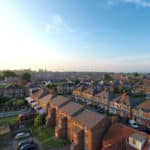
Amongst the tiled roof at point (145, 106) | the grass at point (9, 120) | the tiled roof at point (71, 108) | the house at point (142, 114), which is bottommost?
the grass at point (9, 120)

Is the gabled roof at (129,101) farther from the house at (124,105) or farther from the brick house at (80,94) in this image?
the brick house at (80,94)

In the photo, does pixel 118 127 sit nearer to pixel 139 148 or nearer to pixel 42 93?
pixel 139 148

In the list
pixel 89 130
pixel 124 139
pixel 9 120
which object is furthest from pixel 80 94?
pixel 124 139

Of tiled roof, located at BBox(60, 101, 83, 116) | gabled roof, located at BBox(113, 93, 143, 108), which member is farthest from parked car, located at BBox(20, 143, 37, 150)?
gabled roof, located at BBox(113, 93, 143, 108)

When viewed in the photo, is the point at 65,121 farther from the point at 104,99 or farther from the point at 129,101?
the point at 104,99

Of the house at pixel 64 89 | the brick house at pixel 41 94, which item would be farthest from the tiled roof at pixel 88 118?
the house at pixel 64 89

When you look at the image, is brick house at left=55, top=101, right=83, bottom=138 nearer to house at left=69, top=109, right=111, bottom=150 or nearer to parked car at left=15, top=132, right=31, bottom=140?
house at left=69, top=109, right=111, bottom=150
